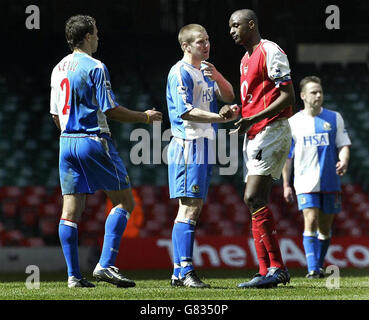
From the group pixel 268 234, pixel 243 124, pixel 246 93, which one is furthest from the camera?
pixel 246 93

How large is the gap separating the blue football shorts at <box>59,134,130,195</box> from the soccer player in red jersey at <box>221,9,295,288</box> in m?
0.91

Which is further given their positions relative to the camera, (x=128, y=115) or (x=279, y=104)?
(x=128, y=115)

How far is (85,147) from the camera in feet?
20.6

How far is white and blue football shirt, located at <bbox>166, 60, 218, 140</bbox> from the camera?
6.47 meters

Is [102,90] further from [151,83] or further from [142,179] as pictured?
[151,83]

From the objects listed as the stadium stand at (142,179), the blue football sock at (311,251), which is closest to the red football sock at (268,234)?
the blue football sock at (311,251)

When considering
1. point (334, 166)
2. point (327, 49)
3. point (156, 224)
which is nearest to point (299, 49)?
point (327, 49)

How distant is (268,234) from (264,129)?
77 cm

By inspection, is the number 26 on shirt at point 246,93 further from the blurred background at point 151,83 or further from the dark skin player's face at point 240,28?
the blurred background at point 151,83

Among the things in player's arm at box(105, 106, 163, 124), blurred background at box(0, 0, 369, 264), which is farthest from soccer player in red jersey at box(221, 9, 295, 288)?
blurred background at box(0, 0, 369, 264)

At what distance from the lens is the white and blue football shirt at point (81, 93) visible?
6258 millimetres

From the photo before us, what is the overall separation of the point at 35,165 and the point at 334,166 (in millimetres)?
6744

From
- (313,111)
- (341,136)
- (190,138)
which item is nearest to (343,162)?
(341,136)

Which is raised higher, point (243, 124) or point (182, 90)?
point (182, 90)
